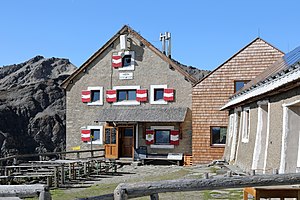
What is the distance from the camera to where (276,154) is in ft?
30.3

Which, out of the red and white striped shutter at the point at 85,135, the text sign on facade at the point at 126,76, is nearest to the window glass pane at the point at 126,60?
the text sign on facade at the point at 126,76

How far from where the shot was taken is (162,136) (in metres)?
23.2

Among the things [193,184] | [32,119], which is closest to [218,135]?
[193,184]

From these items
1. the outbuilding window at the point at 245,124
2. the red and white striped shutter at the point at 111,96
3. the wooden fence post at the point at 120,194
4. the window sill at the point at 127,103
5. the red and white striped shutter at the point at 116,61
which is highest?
the red and white striped shutter at the point at 116,61

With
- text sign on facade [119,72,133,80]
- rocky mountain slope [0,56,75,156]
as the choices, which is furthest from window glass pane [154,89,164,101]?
rocky mountain slope [0,56,75,156]

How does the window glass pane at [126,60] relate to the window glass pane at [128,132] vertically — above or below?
above

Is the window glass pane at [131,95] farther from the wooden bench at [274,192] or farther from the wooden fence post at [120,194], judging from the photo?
the wooden fence post at [120,194]

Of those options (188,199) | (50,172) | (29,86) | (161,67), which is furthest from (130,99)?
(29,86)

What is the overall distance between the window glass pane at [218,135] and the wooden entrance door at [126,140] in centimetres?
458

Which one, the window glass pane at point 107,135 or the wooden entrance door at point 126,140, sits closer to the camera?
the wooden entrance door at point 126,140

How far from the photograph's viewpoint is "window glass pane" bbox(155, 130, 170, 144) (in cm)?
2312

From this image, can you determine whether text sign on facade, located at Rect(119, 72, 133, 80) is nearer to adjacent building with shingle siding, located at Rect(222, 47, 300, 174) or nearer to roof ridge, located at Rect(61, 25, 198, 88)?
roof ridge, located at Rect(61, 25, 198, 88)

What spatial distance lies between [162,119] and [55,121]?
138ft

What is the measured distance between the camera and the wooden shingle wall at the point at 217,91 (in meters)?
21.1
